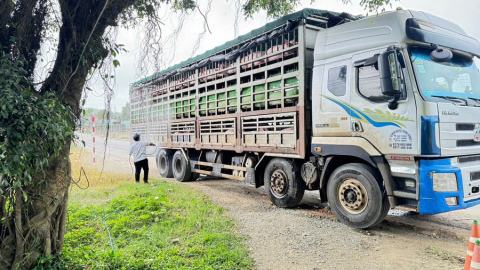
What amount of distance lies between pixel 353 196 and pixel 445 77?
1997 mm

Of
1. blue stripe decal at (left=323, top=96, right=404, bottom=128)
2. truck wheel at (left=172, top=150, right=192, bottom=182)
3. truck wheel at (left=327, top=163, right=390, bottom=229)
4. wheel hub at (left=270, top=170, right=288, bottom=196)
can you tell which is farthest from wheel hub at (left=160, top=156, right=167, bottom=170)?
blue stripe decal at (left=323, top=96, right=404, bottom=128)

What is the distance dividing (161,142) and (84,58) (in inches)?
285

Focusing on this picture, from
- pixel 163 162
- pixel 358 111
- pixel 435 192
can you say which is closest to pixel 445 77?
pixel 358 111

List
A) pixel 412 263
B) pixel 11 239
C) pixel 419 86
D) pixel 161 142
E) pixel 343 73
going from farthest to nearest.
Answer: pixel 161 142 < pixel 343 73 < pixel 419 86 < pixel 412 263 < pixel 11 239

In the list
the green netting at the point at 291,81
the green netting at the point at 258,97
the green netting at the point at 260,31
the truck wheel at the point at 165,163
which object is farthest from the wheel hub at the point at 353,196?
the truck wheel at the point at 165,163

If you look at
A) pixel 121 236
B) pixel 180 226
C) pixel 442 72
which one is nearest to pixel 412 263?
pixel 442 72

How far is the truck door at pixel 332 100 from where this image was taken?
4578 millimetres

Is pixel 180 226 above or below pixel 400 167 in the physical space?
below

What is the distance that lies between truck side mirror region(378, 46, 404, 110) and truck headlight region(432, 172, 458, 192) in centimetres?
102

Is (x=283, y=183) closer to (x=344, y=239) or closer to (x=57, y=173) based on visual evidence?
(x=344, y=239)

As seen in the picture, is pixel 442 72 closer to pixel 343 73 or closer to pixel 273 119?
pixel 343 73

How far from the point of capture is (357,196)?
4.38 m

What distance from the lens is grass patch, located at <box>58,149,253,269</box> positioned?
3.24 metres

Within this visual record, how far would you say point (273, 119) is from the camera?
5.68 m
